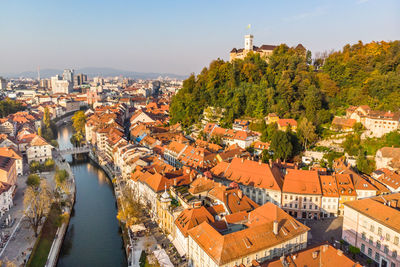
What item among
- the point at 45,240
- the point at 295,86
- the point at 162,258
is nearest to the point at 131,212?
the point at 162,258

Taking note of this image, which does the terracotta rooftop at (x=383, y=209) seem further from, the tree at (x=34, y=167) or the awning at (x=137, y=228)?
the tree at (x=34, y=167)

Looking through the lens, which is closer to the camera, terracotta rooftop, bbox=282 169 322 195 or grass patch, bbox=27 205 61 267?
grass patch, bbox=27 205 61 267

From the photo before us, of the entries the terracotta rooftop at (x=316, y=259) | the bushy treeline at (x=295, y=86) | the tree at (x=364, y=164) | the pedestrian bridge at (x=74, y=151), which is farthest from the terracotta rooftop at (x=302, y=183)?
the pedestrian bridge at (x=74, y=151)

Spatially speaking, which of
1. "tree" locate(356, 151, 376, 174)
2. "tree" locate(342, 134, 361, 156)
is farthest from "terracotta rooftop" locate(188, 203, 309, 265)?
"tree" locate(342, 134, 361, 156)

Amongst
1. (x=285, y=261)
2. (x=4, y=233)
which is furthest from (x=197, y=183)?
(x=4, y=233)

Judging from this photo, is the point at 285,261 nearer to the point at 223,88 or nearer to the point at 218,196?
the point at 218,196

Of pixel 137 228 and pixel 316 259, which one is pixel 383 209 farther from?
pixel 137 228

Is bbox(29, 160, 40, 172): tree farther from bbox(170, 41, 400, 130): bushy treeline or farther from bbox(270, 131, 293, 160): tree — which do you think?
bbox(270, 131, 293, 160): tree
